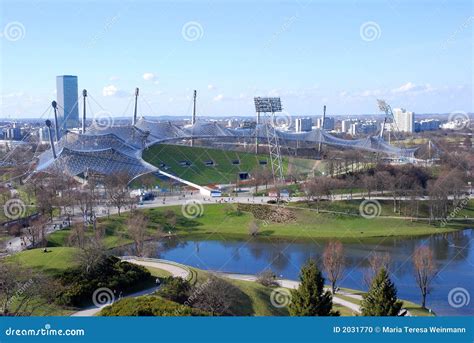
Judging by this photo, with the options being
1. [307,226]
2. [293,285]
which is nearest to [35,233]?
[293,285]

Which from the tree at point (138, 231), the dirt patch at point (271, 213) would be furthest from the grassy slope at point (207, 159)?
the tree at point (138, 231)

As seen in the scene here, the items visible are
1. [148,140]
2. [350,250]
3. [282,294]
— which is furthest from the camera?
[148,140]

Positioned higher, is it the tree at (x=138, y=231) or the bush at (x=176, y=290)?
the bush at (x=176, y=290)

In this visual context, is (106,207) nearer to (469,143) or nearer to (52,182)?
(52,182)

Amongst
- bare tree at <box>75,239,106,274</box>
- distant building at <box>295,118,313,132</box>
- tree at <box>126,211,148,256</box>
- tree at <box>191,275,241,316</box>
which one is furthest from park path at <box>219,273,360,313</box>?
distant building at <box>295,118,313,132</box>

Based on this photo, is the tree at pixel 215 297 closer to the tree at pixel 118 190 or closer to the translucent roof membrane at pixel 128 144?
the tree at pixel 118 190

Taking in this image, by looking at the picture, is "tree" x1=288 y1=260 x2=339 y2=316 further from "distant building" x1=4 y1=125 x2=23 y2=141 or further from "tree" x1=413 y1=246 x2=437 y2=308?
"distant building" x1=4 y1=125 x2=23 y2=141

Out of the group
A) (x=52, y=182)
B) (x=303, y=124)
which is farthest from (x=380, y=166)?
(x=303, y=124)
